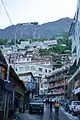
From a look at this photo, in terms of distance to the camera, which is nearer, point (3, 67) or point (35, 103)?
point (3, 67)

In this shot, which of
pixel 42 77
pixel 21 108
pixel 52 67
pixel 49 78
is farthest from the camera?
pixel 52 67

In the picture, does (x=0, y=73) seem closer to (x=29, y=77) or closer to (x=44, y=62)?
(x=29, y=77)

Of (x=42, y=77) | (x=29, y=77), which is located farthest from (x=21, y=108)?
(x=42, y=77)

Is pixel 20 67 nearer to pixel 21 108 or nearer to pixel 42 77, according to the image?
pixel 42 77

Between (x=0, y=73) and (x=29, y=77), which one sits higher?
(x=29, y=77)

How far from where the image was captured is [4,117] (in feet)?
60.7

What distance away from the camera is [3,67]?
19.2m

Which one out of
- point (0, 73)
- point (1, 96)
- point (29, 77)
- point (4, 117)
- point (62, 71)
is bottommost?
point (4, 117)

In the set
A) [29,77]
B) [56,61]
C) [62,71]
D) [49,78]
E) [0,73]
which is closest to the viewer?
[0,73]

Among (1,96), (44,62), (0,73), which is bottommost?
(1,96)

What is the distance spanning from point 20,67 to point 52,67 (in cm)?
2965

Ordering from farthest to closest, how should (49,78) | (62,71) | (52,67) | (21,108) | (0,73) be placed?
(52,67)
(49,78)
(62,71)
(21,108)
(0,73)

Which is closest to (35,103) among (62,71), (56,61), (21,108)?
(21,108)

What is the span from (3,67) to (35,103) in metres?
20.0
